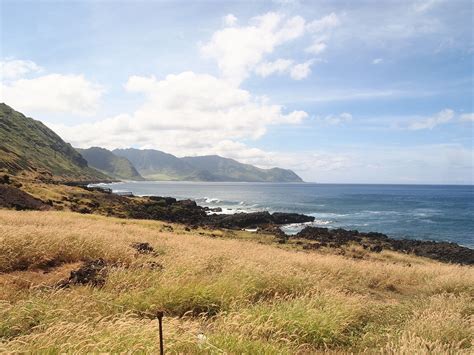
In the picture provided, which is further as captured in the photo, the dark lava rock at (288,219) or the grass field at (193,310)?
the dark lava rock at (288,219)

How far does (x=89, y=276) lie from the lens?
9344mm

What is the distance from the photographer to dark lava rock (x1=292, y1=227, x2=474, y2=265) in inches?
1815

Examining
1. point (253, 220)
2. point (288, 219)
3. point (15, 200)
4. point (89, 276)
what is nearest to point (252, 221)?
point (253, 220)

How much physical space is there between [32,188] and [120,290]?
5506 cm

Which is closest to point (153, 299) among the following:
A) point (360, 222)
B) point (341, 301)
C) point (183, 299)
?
point (183, 299)

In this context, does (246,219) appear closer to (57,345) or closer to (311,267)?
(311,267)

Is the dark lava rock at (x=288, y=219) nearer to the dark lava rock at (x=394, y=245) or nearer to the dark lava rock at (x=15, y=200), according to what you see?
the dark lava rock at (x=394, y=245)

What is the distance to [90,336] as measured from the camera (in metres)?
5.45

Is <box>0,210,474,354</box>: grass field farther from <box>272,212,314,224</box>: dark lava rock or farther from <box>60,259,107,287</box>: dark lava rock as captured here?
<box>272,212,314,224</box>: dark lava rock

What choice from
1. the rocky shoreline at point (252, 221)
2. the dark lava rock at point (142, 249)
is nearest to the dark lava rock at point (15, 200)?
the rocky shoreline at point (252, 221)

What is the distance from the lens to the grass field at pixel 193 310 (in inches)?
212

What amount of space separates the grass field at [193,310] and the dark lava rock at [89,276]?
0.75 ft

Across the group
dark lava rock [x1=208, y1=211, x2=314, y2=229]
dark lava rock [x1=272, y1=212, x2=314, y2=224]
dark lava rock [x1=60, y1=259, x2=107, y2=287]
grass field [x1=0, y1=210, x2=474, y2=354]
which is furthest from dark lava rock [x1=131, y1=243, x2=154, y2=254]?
dark lava rock [x1=272, y1=212, x2=314, y2=224]

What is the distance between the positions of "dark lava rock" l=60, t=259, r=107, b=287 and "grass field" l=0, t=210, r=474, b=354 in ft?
0.75
